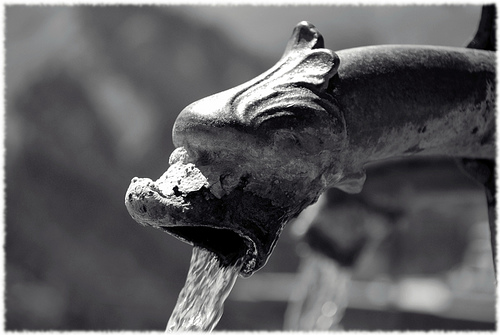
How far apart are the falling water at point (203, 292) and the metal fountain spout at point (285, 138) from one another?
0.08 feet

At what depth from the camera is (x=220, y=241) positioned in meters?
0.77

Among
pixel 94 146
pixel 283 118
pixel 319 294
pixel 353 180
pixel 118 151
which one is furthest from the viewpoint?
pixel 118 151

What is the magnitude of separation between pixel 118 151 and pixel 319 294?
406cm

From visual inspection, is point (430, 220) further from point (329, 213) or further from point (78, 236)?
point (329, 213)

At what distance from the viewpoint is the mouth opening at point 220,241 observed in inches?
29.8

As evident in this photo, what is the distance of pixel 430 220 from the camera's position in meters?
5.61

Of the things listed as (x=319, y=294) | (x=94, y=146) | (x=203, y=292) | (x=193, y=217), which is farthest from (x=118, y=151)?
(x=193, y=217)

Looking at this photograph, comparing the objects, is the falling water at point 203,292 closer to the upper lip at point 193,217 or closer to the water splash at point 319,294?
the upper lip at point 193,217

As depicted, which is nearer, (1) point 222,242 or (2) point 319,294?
(1) point 222,242

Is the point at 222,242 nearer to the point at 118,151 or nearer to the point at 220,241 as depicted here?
the point at 220,241

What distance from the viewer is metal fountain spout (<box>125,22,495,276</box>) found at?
69cm

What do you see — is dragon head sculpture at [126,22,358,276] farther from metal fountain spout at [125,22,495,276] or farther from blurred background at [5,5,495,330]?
blurred background at [5,5,495,330]

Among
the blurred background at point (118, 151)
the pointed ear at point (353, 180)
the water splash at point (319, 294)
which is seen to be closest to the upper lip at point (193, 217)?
the pointed ear at point (353, 180)

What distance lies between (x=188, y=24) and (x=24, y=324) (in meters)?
2.79
